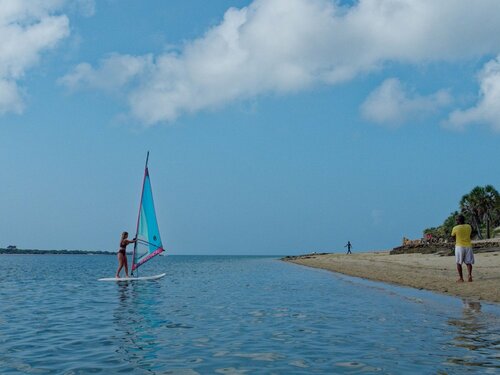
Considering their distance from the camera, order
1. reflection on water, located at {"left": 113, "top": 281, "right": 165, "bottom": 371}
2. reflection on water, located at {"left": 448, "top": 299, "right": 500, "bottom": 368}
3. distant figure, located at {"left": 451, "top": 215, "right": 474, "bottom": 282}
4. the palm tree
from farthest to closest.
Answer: the palm tree → distant figure, located at {"left": 451, "top": 215, "right": 474, "bottom": 282} → reflection on water, located at {"left": 113, "top": 281, "right": 165, "bottom": 371} → reflection on water, located at {"left": 448, "top": 299, "right": 500, "bottom": 368}

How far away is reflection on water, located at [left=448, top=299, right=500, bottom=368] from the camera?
8109 mm

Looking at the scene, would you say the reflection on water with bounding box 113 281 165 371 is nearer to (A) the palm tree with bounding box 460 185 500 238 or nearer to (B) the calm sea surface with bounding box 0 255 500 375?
(B) the calm sea surface with bounding box 0 255 500 375

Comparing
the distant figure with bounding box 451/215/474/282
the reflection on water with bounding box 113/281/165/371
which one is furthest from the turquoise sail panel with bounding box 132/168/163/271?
the distant figure with bounding box 451/215/474/282

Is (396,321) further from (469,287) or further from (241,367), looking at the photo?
(469,287)

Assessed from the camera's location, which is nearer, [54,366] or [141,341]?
[54,366]

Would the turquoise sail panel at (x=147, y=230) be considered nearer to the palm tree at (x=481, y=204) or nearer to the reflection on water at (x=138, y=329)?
the reflection on water at (x=138, y=329)

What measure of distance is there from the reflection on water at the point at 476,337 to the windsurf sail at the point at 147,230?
68.1 feet

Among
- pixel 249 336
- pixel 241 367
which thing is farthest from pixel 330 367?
pixel 249 336

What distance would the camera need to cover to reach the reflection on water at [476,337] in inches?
319

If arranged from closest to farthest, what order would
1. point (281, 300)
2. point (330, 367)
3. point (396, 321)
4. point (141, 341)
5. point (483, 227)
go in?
point (330, 367) → point (141, 341) → point (396, 321) → point (281, 300) → point (483, 227)

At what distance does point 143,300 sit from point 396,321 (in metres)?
10.6

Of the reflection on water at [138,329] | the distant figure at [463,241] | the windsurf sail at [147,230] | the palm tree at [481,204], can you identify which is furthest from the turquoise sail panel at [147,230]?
the palm tree at [481,204]

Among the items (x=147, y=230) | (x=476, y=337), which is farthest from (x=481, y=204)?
(x=476, y=337)

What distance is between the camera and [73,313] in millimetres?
15797
